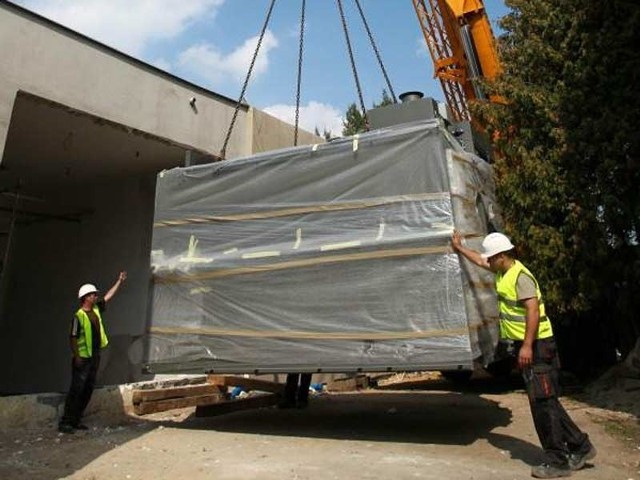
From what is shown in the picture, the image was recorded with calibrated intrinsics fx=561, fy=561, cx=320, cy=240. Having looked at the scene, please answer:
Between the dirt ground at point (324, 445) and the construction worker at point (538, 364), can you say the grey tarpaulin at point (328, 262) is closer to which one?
the construction worker at point (538, 364)

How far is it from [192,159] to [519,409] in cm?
588

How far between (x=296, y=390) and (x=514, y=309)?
380 cm

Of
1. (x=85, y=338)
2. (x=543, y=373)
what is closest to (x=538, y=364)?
(x=543, y=373)

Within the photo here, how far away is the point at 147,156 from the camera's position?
884cm

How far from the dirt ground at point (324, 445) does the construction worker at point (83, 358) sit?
0.67 ft

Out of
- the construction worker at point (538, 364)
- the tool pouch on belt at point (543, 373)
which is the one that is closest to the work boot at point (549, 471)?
the construction worker at point (538, 364)

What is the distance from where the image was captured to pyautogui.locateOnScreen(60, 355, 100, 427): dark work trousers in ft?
19.4

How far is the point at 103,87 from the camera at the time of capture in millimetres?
7289

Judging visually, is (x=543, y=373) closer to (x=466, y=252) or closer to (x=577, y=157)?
(x=466, y=252)

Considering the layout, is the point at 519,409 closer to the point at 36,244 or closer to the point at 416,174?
the point at 416,174

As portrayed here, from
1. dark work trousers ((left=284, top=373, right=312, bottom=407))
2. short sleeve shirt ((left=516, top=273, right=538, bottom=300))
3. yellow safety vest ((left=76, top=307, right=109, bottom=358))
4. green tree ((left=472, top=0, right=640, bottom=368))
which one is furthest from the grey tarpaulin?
green tree ((left=472, top=0, right=640, bottom=368))

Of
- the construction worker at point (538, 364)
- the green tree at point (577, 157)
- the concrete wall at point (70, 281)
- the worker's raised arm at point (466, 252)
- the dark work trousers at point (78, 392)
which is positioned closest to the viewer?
the construction worker at point (538, 364)

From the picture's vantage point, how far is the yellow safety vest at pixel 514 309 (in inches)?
166

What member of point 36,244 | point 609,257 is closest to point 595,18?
point 609,257
